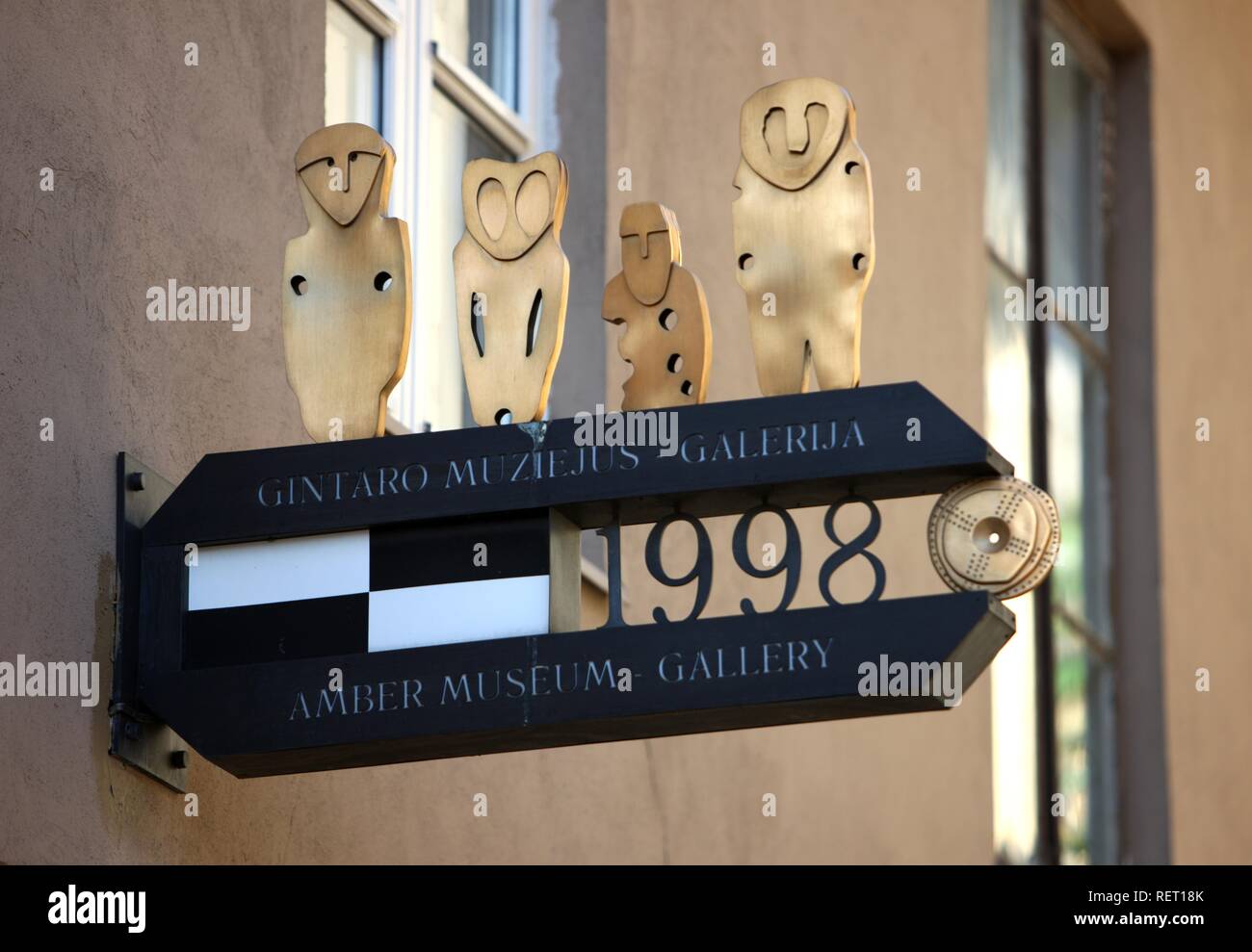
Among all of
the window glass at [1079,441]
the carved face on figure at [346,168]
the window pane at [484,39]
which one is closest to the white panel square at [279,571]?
the carved face on figure at [346,168]

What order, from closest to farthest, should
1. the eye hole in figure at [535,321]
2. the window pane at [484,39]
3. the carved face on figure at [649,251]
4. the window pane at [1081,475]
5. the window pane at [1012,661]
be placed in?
the eye hole in figure at [535,321]
the carved face on figure at [649,251]
the window pane at [484,39]
the window pane at [1012,661]
the window pane at [1081,475]

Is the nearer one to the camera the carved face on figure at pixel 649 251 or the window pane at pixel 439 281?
the carved face on figure at pixel 649 251

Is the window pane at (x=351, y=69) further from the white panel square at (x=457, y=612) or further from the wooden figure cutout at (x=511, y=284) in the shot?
the white panel square at (x=457, y=612)

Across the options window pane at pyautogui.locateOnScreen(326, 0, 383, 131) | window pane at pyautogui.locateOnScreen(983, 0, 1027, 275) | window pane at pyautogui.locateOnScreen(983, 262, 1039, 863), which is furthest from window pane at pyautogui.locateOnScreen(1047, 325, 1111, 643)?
window pane at pyautogui.locateOnScreen(326, 0, 383, 131)

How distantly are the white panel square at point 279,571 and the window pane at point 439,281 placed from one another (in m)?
1.65

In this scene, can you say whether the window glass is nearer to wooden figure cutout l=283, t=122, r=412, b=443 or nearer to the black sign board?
wooden figure cutout l=283, t=122, r=412, b=443

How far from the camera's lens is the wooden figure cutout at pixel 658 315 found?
3.60 meters

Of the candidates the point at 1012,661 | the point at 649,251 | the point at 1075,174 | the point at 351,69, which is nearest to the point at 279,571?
the point at 649,251

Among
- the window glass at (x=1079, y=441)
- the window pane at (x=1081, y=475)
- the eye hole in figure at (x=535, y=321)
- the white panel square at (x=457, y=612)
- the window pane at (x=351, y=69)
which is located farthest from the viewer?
the window pane at (x=1081, y=475)

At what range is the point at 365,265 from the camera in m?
3.66

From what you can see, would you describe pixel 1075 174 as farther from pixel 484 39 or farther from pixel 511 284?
pixel 511 284

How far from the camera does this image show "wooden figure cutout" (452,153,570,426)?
3.56 m
